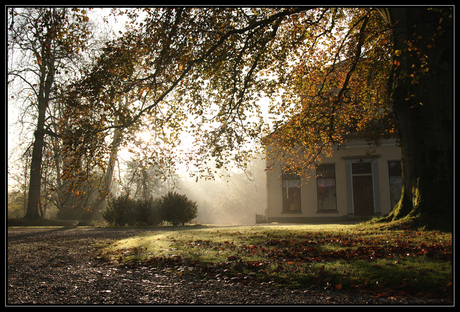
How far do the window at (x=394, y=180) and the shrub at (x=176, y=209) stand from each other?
39.8ft

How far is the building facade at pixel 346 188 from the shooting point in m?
18.0

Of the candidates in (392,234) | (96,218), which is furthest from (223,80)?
(96,218)

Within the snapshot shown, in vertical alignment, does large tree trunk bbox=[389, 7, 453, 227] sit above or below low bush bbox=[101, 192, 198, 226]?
above

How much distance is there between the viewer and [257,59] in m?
9.08

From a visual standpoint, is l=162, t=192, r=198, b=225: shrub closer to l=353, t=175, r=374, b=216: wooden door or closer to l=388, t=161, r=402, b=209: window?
l=353, t=175, r=374, b=216: wooden door

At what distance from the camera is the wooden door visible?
60.2 feet

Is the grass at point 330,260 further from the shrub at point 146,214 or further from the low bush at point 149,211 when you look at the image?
the shrub at point 146,214

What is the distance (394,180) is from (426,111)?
11.7 metres

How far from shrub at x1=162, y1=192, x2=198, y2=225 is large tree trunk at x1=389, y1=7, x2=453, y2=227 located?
11.6 meters

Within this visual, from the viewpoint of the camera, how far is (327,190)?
19375 millimetres

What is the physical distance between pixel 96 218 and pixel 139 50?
23.3m

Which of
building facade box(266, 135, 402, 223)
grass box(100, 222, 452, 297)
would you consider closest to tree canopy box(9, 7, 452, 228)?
grass box(100, 222, 452, 297)

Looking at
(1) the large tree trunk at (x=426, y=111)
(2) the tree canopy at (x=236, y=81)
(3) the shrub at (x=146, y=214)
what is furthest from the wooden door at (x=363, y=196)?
(3) the shrub at (x=146, y=214)

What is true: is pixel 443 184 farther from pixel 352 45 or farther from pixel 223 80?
pixel 223 80
